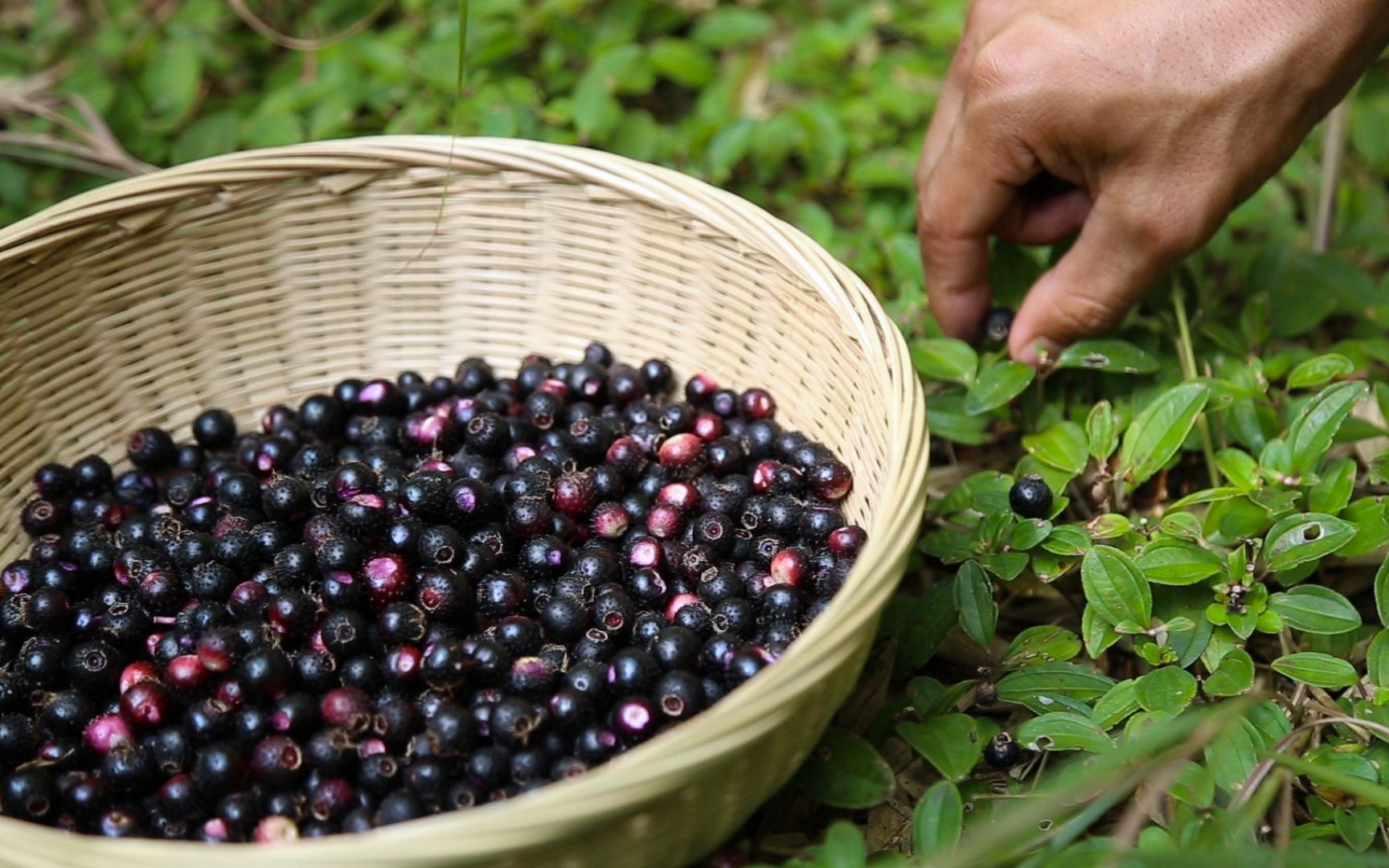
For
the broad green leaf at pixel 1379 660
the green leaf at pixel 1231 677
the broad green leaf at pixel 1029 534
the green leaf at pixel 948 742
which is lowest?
the green leaf at pixel 948 742

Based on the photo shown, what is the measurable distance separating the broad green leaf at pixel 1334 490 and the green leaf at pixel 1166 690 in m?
0.47

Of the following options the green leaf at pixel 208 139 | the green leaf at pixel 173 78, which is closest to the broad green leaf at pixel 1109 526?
the green leaf at pixel 208 139

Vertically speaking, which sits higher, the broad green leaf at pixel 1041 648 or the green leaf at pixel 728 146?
the green leaf at pixel 728 146

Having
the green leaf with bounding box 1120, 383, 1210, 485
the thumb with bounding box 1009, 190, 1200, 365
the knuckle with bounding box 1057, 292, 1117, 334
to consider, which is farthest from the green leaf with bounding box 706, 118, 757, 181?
the green leaf with bounding box 1120, 383, 1210, 485

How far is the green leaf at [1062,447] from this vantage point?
2299 millimetres

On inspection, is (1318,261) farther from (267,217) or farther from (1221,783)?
(267,217)

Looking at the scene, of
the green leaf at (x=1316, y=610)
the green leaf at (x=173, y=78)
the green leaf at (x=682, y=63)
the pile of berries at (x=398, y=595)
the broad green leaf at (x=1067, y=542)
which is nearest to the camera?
the pile of berries at (x=398, y=595)

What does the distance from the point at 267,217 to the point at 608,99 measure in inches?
46.6

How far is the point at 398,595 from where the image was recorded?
1.97m

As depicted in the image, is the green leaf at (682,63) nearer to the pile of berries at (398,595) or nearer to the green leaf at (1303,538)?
the pile of berries at (398,595)

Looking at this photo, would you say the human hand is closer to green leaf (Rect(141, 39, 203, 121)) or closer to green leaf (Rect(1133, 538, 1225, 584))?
green leaf (Rect(1133, 538, 1225, 584))

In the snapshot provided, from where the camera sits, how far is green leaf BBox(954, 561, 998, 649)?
Answer: 205cm

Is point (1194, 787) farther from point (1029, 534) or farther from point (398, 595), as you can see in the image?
point (398, 595)

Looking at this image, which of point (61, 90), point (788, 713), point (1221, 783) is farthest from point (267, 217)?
point (1221, 783)
